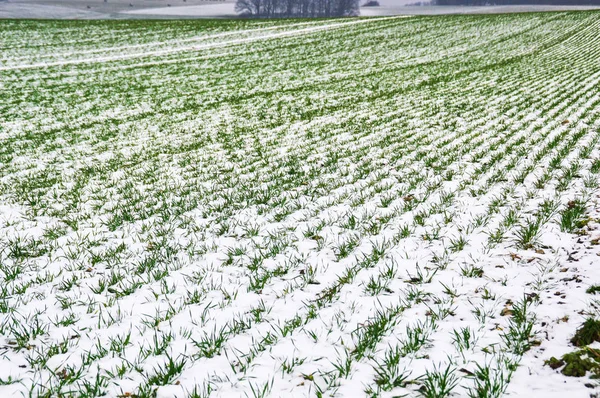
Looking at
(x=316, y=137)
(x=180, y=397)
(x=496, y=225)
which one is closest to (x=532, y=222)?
(x=496, y=225)

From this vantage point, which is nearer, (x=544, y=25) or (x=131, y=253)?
(x=131, y=253)

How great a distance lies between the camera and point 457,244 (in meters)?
5.16

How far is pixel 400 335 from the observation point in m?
3.68

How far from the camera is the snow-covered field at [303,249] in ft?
11.0

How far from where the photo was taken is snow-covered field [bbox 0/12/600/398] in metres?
3.36

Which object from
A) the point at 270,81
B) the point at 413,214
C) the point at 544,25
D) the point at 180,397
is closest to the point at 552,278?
the point at 413,214

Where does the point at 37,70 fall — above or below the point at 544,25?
below

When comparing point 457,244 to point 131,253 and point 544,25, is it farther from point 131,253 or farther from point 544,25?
point 544,25

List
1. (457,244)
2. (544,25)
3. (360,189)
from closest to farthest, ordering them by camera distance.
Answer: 1. (457,244)
2. (360,189)
3. (544,25)

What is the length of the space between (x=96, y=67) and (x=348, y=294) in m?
29.6

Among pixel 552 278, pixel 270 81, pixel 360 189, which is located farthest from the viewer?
pixel 270 81

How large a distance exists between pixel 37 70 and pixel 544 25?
160ft

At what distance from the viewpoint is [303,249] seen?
17.6ft

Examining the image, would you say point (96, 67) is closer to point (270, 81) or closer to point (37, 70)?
point (37, 70)
